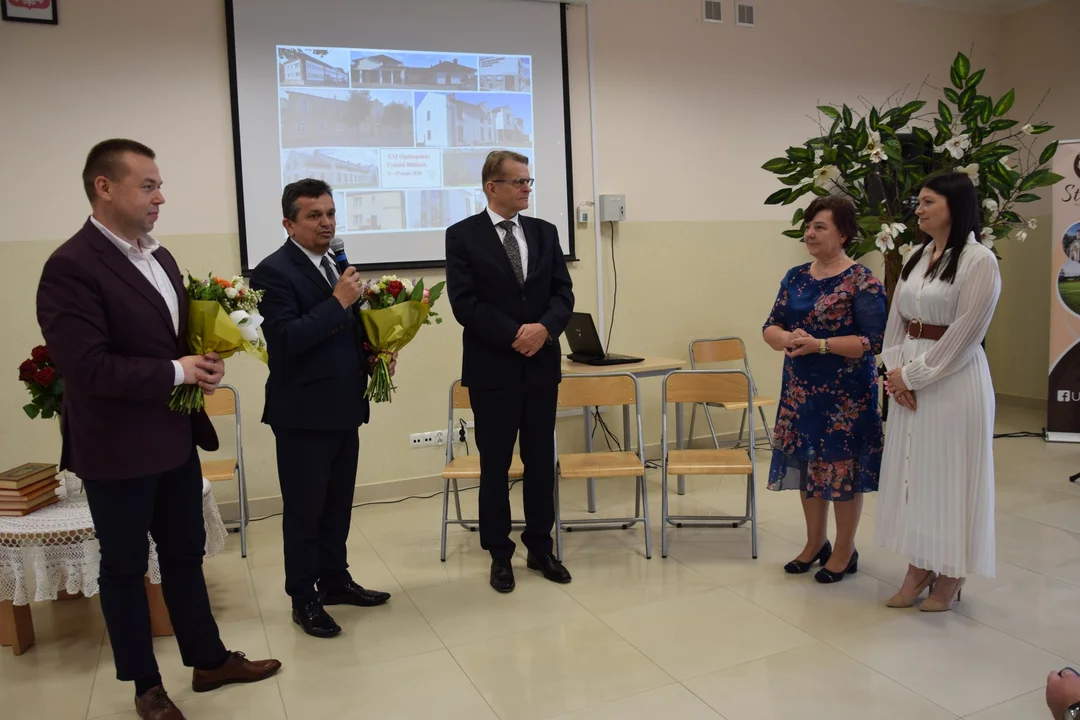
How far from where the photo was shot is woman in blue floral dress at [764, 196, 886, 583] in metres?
3.18

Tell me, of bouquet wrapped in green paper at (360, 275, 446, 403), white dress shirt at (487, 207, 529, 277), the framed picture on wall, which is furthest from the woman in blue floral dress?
the framed picture on wall

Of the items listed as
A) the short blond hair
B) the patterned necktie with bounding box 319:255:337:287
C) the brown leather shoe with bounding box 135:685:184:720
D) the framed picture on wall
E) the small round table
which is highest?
the framed picture on wall

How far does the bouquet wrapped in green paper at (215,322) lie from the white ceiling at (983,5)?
6091 millimetres

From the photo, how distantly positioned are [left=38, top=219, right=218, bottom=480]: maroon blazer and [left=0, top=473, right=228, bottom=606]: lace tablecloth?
0.76 metres

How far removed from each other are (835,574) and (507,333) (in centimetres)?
173

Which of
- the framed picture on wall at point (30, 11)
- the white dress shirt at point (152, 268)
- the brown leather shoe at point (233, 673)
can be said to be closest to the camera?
the white dress shirt at point (152, 268)

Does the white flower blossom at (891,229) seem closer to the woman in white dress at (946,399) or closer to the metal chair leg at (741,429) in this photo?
the woman in white dress at (946,399)

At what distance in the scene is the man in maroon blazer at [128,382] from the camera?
2115 mm

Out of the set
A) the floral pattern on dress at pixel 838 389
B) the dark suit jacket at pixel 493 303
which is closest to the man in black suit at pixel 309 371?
the dark suit jacket at pixel 493 303

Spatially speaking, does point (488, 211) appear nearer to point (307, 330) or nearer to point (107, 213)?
point (307, 330)

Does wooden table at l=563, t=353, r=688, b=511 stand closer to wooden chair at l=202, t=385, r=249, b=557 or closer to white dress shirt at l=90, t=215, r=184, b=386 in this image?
wooden chair at l=202, t=385, r=249, b=557

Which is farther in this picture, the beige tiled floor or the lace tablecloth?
the lace tablecloth

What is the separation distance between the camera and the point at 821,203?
320 cm

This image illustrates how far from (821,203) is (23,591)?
11.0ft
